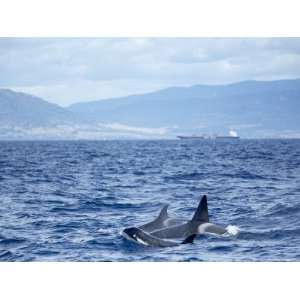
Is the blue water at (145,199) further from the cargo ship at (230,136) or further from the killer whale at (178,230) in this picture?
the cargo ship at (230,136)

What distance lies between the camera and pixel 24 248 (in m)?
13.4

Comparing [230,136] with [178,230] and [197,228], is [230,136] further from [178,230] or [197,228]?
[178,230]

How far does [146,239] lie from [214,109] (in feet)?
12.1

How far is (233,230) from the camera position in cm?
1358

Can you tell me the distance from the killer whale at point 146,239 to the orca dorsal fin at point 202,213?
15.4 inches

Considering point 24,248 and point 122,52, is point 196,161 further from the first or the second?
point 24,248

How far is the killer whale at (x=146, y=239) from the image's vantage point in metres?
13.5

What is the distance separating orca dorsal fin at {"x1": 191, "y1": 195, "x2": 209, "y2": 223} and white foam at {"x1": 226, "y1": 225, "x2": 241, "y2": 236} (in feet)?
1.52
